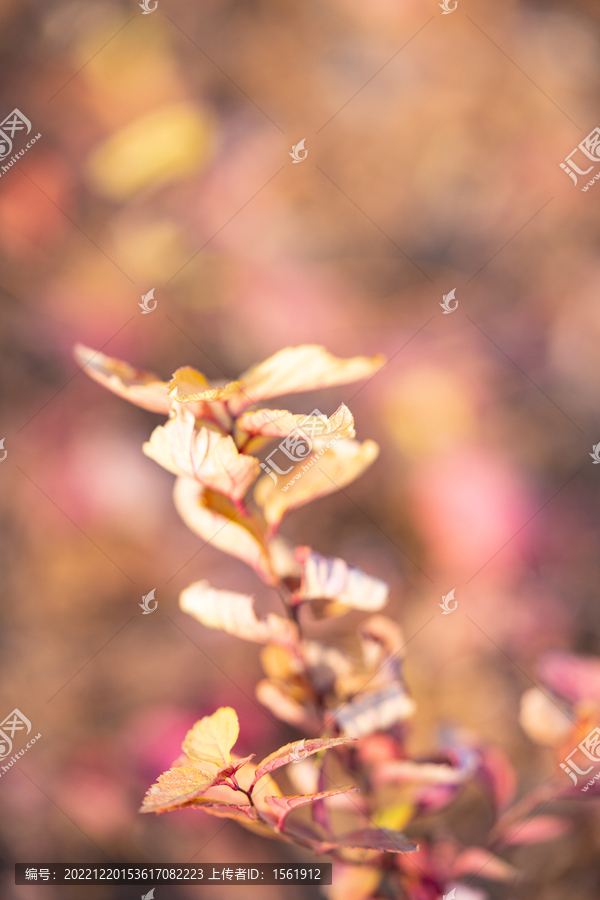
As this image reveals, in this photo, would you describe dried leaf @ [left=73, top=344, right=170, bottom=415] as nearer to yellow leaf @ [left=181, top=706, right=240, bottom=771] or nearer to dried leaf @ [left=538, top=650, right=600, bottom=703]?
yellow leaf @ [left=181, top=706, right=240, bottom=771]

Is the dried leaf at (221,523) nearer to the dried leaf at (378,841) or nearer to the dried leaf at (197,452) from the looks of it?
the dried leaf at (197,452)

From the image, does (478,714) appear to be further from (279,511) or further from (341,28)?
(341,28)

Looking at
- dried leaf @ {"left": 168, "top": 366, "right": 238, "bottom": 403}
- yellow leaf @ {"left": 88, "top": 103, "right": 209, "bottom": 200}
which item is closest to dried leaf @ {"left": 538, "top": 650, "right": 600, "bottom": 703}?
dried leaf @ {"left": 168, "top": 366, "right": 238, "bottom": 403}

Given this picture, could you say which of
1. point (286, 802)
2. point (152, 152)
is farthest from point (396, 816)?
point (152, 152)

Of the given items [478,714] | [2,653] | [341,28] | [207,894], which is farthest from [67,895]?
[341,28]

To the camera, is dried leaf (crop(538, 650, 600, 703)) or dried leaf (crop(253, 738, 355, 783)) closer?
dried leaf (crop(253, 738, 355, 783))

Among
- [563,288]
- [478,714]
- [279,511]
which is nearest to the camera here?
[279,511]

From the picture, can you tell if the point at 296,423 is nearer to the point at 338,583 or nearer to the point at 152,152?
the point at 338,583
